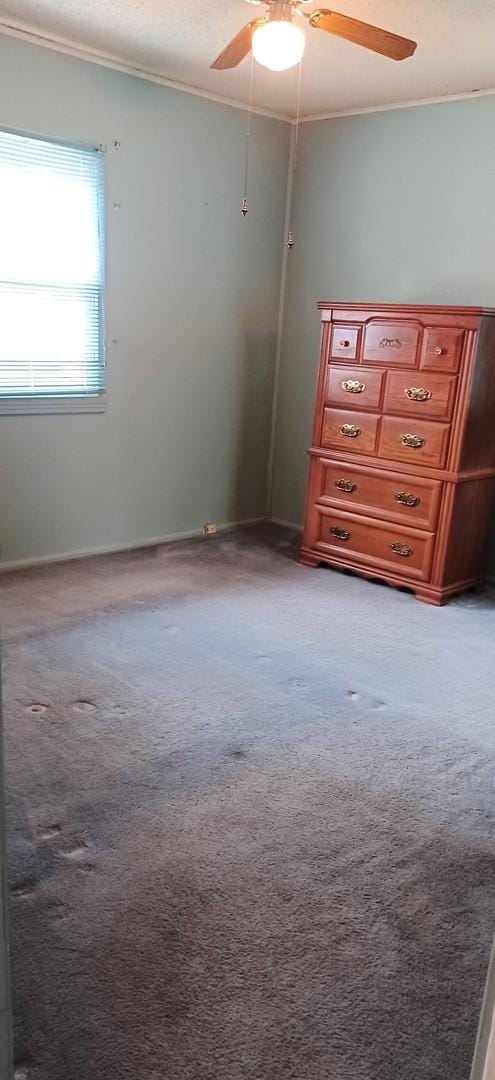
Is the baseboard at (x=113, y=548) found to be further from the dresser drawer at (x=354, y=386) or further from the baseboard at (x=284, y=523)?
the dresser drawer at (x=354, y=386)

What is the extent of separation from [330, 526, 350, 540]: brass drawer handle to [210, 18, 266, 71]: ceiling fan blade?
214 centimetres

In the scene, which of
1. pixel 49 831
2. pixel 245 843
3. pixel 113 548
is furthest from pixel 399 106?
pixel 49 831

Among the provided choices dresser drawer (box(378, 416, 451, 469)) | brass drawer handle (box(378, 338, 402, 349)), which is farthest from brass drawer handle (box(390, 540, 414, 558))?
brass drawer handle (box(378, 338, 402, 349))

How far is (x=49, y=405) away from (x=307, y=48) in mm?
1942

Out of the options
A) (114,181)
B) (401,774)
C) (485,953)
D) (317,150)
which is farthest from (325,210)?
(485,953)

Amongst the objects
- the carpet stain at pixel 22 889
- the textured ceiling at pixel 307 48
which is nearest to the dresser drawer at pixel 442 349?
the textured ceiling at pixel 307 48

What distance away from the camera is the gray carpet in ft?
4.71

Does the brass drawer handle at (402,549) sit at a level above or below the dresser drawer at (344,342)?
below

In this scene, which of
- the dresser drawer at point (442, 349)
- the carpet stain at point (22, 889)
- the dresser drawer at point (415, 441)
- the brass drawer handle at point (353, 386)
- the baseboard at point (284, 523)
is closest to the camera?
the carpet stain at point (22, 889)

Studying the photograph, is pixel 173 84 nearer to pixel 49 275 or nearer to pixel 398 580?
pixel 49 275

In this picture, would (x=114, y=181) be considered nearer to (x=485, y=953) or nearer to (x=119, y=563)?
(x=119, y=563)

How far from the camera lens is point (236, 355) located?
464cm

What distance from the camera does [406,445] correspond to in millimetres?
3732

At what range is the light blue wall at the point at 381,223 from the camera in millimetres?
3867
